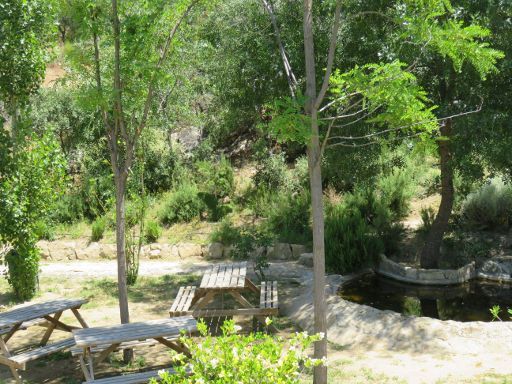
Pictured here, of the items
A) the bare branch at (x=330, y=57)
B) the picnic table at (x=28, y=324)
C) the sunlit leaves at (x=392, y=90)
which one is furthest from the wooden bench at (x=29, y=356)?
the sunlit leaves at (x=392, y=90)

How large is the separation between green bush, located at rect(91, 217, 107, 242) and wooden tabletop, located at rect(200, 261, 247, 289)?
17.8 ft

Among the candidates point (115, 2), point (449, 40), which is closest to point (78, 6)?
point (115, 2)

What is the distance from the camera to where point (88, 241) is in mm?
13852

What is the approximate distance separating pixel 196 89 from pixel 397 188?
243 inches

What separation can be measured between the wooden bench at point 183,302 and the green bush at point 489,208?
6.32 meters

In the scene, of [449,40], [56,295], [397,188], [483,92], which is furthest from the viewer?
[397,188]

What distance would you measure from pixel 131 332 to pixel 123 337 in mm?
176

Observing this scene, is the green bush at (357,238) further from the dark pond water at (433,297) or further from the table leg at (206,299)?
the table leg at (206,299)

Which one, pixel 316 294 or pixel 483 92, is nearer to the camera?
pixel 316 294

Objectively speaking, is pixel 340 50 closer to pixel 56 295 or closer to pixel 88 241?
pixel 56 295

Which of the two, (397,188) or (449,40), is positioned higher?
(449,40)

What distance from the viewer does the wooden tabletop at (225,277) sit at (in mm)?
7688

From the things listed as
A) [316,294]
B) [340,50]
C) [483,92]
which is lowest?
[316,294]

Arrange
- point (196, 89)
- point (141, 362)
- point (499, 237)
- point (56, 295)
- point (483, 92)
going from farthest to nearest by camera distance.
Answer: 1. point (196, 89)
2. point (499, 237)
3. point (56, 295)
4. point (483, 92)
5. point (141, 362)
